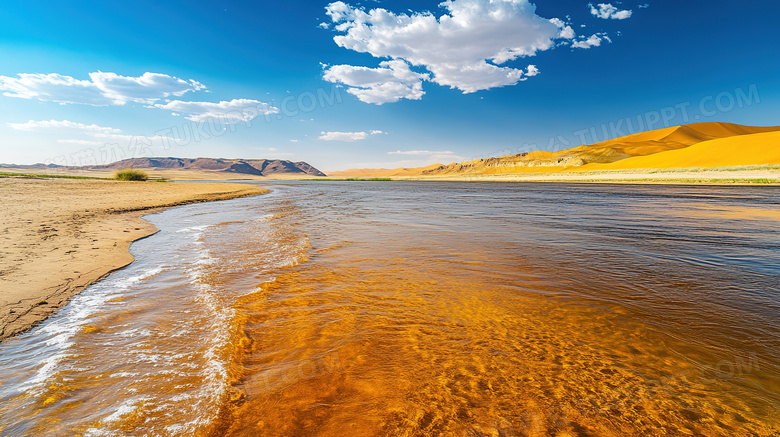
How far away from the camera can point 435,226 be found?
1166 cm

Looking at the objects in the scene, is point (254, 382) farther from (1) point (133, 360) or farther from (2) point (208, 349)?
(1) point (133, 360)

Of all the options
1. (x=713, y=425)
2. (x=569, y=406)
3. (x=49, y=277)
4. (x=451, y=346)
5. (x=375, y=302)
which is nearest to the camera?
(x=713, y=425)

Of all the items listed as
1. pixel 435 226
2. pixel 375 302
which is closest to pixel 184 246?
pixel 375 302

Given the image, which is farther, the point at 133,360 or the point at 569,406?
the point at 133,360

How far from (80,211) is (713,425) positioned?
18.4 m

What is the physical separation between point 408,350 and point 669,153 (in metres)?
95.2

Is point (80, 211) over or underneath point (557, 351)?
over

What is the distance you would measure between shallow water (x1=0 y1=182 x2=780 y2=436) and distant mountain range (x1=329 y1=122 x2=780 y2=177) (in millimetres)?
63961

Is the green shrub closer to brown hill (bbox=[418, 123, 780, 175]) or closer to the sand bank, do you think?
the sand bank

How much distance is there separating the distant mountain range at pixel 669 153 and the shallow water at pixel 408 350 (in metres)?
64.0

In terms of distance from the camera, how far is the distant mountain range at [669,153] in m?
52.2

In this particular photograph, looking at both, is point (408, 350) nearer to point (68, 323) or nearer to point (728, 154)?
point (68, 323)

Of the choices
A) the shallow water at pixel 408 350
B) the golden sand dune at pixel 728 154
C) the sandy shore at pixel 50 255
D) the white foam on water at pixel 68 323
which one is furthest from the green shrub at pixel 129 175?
the golden sand dune at pixel 728 154

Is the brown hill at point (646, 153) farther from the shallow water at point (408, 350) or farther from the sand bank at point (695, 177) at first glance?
the shallow water at point (408, 350)
